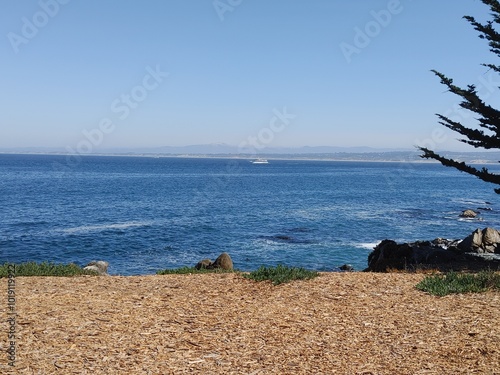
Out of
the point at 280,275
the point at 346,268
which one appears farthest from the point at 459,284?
the point at 346,268

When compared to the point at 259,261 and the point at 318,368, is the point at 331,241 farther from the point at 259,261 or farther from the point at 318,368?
the point at 318,368

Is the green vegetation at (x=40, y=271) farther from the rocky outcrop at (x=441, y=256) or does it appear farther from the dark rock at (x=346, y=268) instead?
the dark rock at (x=346, y=268)

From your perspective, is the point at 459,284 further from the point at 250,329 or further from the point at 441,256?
the point at 441,256

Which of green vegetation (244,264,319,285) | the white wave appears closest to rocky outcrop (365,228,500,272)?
green vegetation (244,264,319,285)

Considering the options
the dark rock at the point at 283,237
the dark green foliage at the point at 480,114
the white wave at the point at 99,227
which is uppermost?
the dark green foliage at the point at 480,114

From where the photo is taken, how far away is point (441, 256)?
17.7 meters

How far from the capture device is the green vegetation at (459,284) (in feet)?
34.7

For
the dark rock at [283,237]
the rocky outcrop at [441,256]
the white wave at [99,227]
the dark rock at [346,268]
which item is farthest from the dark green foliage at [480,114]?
the white wave at [99,227]

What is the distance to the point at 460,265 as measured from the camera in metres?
15.5

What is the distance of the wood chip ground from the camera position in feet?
21.9

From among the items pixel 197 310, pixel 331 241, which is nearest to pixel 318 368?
pixel 197 310

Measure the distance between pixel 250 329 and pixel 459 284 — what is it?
6.17 m

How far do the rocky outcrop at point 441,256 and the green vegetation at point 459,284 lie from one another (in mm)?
3024

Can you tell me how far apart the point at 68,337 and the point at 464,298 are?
8706mm
